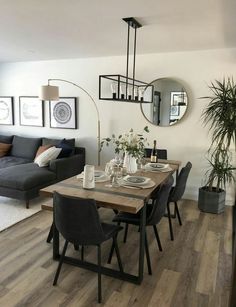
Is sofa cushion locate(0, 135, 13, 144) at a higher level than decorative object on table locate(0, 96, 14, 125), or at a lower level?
lower

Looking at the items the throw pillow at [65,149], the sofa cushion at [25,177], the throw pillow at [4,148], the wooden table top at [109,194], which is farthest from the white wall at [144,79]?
the wooden table top at [109,194]

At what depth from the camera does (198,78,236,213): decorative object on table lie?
374 cm

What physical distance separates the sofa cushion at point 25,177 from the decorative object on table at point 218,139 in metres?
2.46

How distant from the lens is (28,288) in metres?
2.28

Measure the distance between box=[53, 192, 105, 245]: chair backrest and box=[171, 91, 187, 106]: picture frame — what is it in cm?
299

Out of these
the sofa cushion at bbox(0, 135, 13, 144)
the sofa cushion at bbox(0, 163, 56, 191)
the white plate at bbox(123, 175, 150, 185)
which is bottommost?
the sofa cushion at bbox(0, 163, 56, 191)

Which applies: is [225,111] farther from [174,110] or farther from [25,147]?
[25,147]

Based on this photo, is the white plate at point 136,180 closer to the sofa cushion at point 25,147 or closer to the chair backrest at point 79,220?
the chair backrest at point 79,220

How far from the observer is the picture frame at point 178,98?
175 inches

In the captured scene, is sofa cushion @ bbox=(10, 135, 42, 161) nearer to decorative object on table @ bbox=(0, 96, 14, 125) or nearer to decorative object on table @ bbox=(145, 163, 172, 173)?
decorative object on table @ bbox=(0, 96, 14, 125)

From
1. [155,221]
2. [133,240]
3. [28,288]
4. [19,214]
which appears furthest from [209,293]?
[19,214]

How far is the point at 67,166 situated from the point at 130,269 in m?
2.59

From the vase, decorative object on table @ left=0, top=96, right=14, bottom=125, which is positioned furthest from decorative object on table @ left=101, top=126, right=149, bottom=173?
decorative object on table @ left=0, top=96, right=14, bottom=125

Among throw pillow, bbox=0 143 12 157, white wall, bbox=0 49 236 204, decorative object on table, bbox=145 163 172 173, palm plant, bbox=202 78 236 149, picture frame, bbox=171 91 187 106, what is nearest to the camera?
decorative object on table, bbox=145 163 172 173
